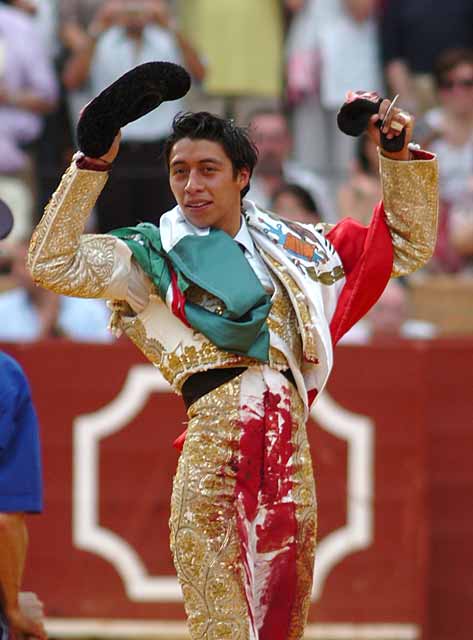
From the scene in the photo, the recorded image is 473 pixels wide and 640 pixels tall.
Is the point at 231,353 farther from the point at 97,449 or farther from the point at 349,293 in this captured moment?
the point at 97,449

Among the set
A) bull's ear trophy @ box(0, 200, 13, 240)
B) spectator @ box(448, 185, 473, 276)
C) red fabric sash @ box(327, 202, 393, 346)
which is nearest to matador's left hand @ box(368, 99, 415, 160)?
red fabric sash @ box(327, 202, 393, 346)

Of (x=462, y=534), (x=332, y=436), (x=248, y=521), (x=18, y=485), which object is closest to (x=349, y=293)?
(x=248, y=521)

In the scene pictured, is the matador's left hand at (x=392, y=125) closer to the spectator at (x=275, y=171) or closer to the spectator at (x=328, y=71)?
the spectator at (x=275, y=171)

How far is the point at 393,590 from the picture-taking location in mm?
7301

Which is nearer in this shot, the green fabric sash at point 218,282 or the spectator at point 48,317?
the green fabric sash at point 218,282

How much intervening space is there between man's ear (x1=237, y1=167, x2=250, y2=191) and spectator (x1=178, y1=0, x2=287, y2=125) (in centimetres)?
475

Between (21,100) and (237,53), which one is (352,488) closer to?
(237,53)

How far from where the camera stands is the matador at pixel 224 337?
383 cm

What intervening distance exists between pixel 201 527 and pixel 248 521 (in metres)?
0.11

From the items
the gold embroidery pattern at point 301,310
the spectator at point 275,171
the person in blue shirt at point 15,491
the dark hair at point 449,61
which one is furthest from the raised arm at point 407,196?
the dark hair at point 449,61

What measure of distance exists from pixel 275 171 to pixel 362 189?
458 mm

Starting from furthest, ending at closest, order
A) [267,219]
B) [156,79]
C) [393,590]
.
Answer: [393,590], [267,219], [156,79]

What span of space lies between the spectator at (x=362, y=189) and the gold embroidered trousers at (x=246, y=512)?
4.59 metres

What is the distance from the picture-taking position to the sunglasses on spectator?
347 inches
